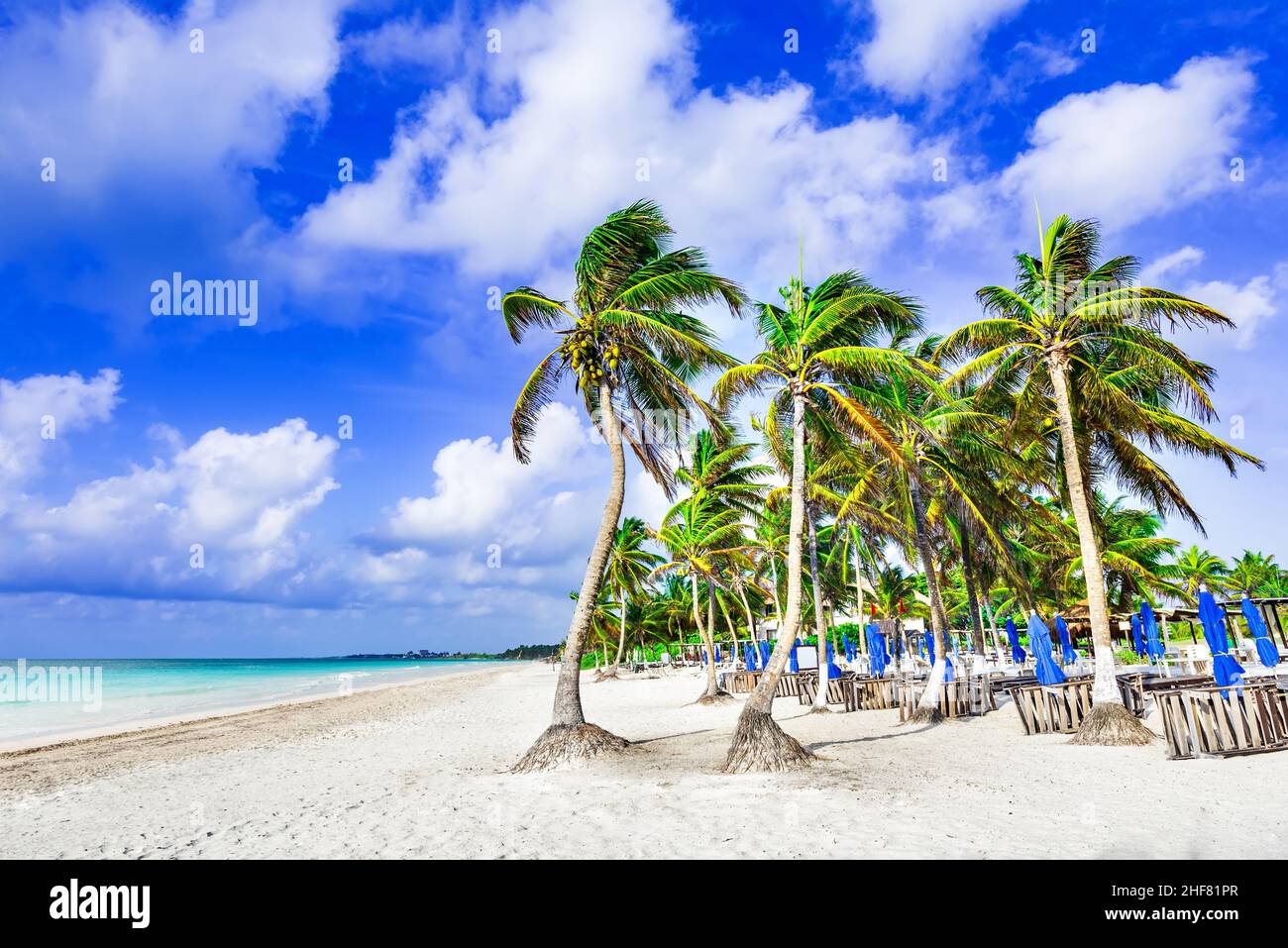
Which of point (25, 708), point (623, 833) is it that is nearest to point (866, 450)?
point (623, 833)

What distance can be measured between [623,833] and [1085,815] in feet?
14.6

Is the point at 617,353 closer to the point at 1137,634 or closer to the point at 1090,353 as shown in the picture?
the point at 1090,353

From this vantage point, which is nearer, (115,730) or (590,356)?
(590,356)

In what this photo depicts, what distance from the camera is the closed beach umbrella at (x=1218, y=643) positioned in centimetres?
1035

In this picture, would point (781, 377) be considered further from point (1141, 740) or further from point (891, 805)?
point (1141, 740)

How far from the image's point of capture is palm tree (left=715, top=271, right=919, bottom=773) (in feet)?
33.0

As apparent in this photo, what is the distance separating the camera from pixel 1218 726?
29.9 feet

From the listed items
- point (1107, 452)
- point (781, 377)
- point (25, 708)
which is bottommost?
point (25, 708)

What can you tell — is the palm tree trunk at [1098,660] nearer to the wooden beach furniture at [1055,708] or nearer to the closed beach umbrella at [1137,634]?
the wooden beach furniture at [1055,708]

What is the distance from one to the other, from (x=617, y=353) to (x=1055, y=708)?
994cm

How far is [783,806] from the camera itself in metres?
7.38

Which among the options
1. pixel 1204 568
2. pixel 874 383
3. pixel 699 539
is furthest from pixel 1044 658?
pixel 1204 568

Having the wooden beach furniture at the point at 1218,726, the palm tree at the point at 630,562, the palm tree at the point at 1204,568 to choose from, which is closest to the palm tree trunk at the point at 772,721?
the wooden beach furniture at the point at 1218,726
